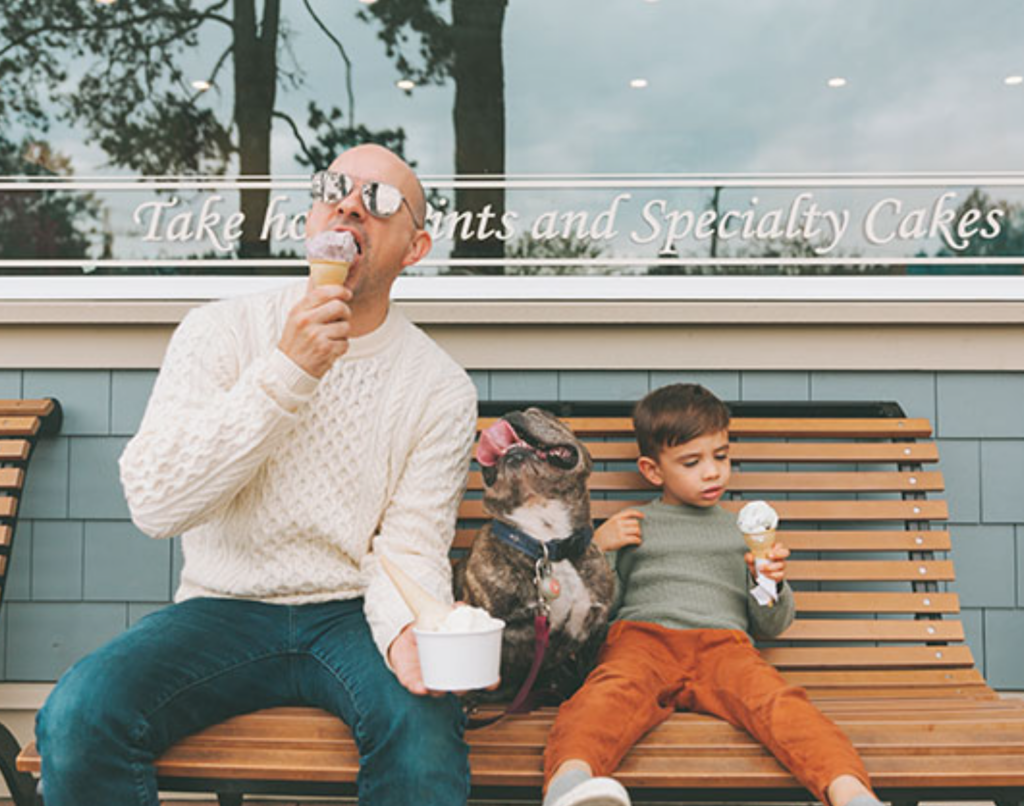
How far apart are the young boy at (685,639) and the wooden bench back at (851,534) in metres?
0.16

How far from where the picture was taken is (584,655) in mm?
Answer: 2125

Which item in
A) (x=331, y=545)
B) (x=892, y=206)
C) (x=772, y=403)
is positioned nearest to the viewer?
(x=331, y=545)

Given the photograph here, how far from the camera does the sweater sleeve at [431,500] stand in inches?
77.2

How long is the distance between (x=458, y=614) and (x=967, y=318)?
208 centimetres

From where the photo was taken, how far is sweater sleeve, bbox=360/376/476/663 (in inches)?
77.2

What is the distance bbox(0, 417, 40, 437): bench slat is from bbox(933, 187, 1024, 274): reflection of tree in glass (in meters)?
2.76

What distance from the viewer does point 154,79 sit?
312cm

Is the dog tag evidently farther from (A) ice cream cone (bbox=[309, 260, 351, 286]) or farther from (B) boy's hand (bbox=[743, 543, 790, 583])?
(A) ice cream cone (bbox=[309, 260, 351, 286])

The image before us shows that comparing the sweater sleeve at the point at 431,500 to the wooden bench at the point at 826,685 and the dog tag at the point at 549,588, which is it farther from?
the wooden bench at the point at 826,685

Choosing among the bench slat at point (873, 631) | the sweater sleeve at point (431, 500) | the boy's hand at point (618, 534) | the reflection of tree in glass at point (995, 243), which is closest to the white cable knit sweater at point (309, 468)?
the sweater sleeve at point (431, 500)

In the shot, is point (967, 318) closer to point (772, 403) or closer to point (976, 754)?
point (772, 403)

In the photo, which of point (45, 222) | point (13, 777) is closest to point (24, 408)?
point (45, 222)

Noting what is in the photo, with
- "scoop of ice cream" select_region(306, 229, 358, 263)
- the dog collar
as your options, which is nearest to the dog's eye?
the dog collar

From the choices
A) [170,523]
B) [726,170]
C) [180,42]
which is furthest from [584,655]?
[180,42]
